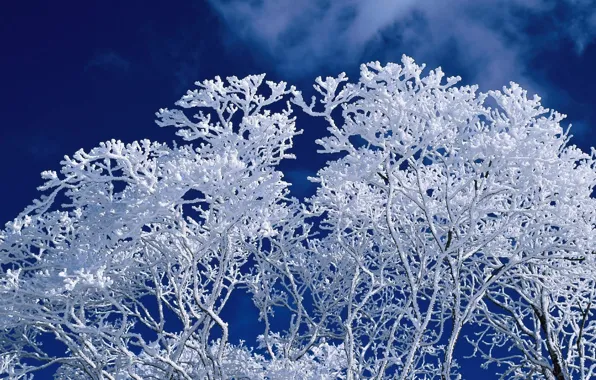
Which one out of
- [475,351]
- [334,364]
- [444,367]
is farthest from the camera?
[475,351]

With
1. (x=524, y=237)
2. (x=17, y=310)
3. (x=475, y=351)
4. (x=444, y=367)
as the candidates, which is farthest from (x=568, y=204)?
(x=17, y=310)

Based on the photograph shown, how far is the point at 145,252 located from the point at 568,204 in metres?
10.1

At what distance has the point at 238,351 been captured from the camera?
16359mm

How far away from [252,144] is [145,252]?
4.66 metres

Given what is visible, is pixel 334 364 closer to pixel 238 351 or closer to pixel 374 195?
pixel 238 351

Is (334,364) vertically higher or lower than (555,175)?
lower

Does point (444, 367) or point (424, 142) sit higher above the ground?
point (424, 142)

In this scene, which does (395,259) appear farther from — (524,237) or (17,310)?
(17,310)

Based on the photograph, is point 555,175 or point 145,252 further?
point 145,252

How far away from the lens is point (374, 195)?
51.0 feet

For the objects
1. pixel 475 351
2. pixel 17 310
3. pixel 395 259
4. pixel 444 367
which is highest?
pixel 395 259

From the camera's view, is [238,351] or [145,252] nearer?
A: [145,252]

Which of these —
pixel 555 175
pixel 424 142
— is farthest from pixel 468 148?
pixel 555 175

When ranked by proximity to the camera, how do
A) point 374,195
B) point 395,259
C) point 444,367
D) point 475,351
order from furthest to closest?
1. point 475,351
2. point 395,259
3. point 374,195
4. point 444,367
